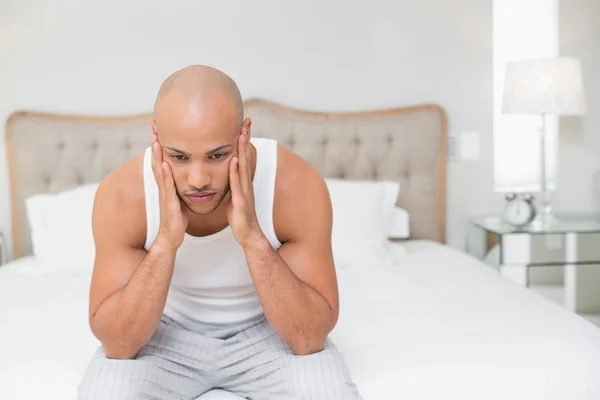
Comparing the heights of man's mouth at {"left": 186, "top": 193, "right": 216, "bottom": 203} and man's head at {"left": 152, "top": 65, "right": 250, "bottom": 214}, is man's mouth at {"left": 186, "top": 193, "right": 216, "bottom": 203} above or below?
below

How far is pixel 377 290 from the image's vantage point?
2234 millimetres

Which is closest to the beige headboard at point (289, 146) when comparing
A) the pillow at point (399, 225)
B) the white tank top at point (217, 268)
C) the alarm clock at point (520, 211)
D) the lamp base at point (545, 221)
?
the pillow at point (399, 225)

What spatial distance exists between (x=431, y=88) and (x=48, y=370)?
234 centimetres

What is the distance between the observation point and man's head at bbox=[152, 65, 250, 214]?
4.17 ft

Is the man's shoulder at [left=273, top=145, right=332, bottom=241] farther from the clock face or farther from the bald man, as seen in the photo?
the clock face

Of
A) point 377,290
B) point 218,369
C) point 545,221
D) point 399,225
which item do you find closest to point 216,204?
point 218,369

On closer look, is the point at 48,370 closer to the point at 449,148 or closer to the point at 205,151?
the point at 205,151

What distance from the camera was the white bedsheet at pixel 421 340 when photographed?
1463mm

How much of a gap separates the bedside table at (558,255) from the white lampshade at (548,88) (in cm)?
55

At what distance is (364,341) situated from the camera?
171cm

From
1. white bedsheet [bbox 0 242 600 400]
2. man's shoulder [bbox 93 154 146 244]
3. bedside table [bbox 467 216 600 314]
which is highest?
man's shoulder [bbox 93 154 146 244]

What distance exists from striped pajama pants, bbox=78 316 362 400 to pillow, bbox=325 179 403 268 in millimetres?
1087

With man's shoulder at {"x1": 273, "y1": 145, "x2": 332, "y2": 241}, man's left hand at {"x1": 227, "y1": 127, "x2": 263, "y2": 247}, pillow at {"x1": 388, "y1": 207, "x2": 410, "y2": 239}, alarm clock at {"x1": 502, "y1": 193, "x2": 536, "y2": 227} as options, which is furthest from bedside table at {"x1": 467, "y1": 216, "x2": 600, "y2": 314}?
man's left hand at {"x1": 227, "y1": 127, "x2": 263, "y2": 247}

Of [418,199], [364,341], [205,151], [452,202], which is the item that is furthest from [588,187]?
[205,151]
